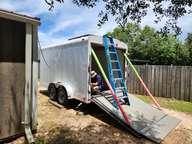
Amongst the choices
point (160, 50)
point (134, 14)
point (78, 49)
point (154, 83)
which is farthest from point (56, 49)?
point (160, 50)

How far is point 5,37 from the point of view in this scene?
4434mm

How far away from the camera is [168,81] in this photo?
34.4 ft

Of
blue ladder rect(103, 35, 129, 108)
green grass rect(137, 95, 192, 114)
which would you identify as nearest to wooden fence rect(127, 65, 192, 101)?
green grass rect(137, 95, 192, 114)

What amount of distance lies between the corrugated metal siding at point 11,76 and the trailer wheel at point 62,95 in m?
2.88

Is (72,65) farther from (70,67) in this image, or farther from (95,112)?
(95,112)

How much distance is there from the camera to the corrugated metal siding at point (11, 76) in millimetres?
4439

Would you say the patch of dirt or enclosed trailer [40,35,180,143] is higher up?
enclosed trailer [40,35,180,143]

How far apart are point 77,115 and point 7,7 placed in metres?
4.00

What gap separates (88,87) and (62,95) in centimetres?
169

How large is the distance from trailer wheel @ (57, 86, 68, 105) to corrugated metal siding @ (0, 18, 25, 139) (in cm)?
288

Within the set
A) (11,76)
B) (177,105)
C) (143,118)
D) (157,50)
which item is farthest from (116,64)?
(157,50)

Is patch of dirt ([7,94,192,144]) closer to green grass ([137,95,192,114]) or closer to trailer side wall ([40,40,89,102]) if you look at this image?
trailer side wall ([40,40,89,102])

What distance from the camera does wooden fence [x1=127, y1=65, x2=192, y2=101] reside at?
9904 mm

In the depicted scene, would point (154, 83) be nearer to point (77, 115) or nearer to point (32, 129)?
point (77, 115)
